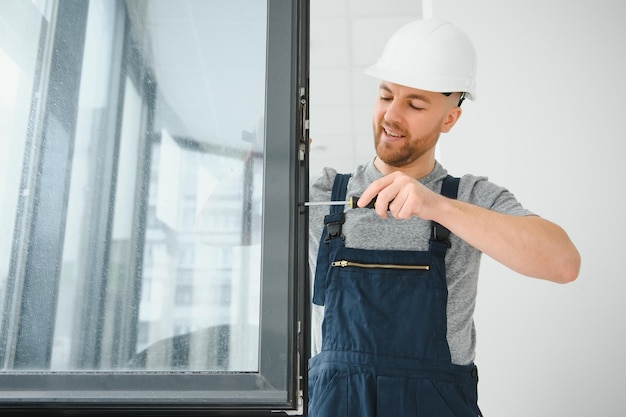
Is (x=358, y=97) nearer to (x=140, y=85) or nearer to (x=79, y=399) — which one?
(x=140, y=85)

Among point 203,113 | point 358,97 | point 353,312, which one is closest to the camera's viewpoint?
point 203,113

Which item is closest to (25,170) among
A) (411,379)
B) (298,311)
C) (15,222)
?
(15,222)

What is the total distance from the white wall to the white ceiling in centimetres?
68

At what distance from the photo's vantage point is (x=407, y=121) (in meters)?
1.09

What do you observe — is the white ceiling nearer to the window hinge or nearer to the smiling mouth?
the smiling mouth

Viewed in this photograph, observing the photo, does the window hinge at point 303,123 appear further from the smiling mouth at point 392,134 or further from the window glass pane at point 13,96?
the window glass pane at point 13,96

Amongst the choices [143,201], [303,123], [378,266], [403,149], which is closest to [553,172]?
[403,149]

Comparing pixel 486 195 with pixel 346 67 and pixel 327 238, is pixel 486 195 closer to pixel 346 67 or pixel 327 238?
pixel 327 238

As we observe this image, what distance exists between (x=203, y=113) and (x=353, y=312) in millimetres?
476

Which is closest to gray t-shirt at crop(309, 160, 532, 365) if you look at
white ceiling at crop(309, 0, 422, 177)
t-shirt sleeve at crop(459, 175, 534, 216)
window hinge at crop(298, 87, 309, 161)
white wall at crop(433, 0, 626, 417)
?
t-shirt sleeve at crop(459, 175, 534, 216)

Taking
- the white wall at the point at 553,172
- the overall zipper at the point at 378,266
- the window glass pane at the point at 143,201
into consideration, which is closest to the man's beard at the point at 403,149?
the overall zipper at the point at 378,266

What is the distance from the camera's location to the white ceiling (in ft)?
7.50

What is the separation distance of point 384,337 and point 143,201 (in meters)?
0.51

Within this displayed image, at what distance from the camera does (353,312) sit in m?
0.98
